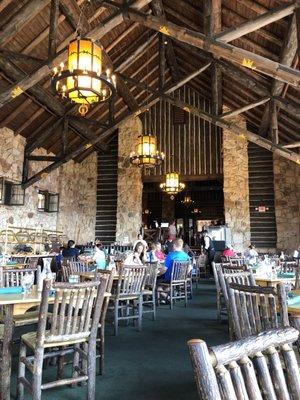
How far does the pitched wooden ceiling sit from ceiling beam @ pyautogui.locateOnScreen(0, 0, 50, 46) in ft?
0.06

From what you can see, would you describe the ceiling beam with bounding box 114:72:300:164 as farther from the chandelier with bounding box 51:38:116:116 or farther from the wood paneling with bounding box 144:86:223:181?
the chandelier with bounding box 51:38:116:116

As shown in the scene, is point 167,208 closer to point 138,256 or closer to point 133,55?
point 133,55

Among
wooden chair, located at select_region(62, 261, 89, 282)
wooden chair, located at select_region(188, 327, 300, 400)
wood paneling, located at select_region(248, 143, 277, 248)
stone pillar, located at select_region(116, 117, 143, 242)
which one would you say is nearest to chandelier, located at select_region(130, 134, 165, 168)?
wooden chair, located at select_region(62, 261, 89, 282)

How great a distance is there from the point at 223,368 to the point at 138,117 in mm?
14758

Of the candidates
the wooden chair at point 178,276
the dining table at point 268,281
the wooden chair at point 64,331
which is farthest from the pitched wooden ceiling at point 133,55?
the wooden chair at point 64,331

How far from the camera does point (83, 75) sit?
16.1ft

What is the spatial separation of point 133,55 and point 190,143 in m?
4.83

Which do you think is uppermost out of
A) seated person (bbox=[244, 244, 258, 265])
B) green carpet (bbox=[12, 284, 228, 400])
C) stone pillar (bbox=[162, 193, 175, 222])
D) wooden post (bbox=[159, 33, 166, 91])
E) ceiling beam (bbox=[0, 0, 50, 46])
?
wooden post (bbox=[159, 33, 166, 91])

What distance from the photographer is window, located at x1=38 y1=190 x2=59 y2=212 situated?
41.3 ft

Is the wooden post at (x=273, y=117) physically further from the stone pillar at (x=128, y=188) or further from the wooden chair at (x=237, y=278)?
the wooden chair at (x=237, y=278)

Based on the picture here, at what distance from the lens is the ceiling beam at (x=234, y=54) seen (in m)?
5.91

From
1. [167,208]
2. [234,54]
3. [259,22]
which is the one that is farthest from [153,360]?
[167,208]

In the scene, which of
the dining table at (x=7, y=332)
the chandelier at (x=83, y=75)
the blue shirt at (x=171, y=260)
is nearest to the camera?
the dining table at (x=7, y=332)

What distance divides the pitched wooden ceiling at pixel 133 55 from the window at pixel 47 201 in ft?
5.92
